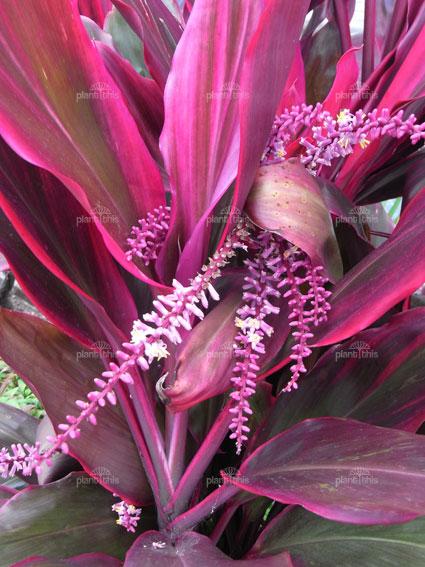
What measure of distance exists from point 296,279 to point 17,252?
285 millimetres

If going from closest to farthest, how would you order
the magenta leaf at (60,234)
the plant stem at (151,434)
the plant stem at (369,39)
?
the magenta leaf at (60,234) < the plant stem at (151,434) < the plant stem at (369,39)

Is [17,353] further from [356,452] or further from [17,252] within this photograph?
[356,452]

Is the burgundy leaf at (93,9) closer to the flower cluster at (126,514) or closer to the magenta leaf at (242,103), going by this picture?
the magenta leaf at (242,103)

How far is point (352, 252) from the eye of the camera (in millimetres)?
748

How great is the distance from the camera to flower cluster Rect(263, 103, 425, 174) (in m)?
0.50

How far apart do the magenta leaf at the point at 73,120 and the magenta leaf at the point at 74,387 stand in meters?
0.18

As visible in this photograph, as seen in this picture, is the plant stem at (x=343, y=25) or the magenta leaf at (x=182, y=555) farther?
the plant stem at (x=343, y=25)

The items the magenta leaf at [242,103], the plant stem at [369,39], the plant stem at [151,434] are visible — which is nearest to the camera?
the magenta leaf at [242,103]

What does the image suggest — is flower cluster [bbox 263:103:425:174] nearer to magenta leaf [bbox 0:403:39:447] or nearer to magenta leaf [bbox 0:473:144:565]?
magenta leaf [bbox 0:473:144:565]

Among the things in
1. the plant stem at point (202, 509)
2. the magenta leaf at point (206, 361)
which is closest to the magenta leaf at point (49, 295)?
the magenta leaf at point (206, 361)

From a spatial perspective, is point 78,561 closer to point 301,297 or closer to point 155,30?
point 301,297

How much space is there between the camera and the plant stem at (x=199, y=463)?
645 millimetres

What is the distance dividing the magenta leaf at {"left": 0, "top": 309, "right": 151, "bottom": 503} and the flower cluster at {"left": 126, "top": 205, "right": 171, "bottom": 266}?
145 mm

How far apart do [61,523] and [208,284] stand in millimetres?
381
